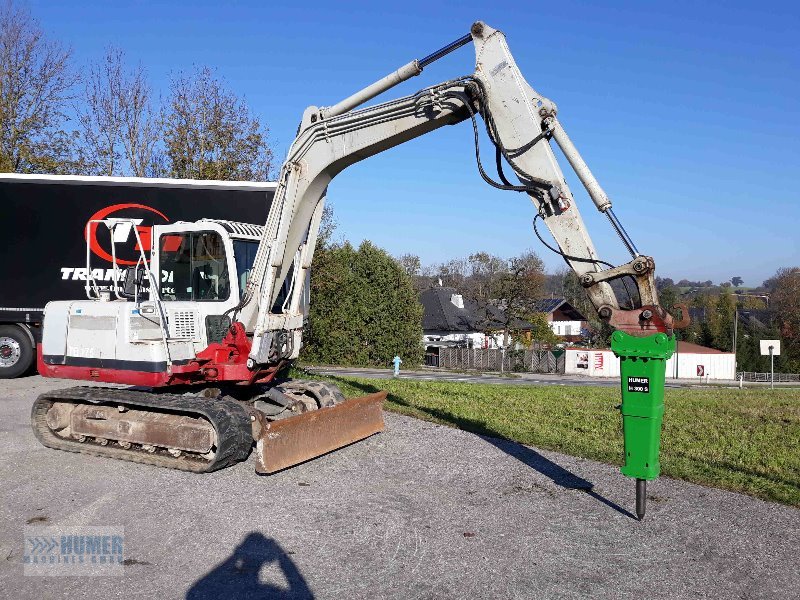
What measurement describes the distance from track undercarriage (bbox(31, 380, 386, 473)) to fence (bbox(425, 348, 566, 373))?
4468 centimetres

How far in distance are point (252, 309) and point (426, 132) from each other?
119 inches

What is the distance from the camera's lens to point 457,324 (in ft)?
208

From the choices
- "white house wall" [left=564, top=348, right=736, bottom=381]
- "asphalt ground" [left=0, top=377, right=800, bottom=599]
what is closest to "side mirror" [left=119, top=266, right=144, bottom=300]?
"asphalt ground" [left=0, top=377, right=800, bottom=599]

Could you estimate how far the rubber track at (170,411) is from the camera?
25.5 ft

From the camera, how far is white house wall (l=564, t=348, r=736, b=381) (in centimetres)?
5103

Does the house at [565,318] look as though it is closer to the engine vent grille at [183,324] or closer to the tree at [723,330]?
the tree at [723,330]

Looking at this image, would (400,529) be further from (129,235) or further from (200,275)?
(129,235)

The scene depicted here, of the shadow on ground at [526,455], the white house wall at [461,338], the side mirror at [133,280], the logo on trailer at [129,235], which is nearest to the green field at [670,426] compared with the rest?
the shadow on ground at [526,455]

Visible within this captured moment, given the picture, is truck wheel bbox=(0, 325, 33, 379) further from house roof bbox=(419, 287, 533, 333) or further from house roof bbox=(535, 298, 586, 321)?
house roof bbox=(535, 298, 586, 321)

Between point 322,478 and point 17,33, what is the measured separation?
1120 inches

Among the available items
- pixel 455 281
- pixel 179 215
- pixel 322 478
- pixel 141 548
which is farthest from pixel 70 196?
pixel 455 281

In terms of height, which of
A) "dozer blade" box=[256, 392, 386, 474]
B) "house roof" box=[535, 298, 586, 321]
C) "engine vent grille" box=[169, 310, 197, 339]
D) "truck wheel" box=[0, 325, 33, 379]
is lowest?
"dozer blade" box=[256, 392, 386, 474]

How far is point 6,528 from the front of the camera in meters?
6.33

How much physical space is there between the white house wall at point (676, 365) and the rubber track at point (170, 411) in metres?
44.6
